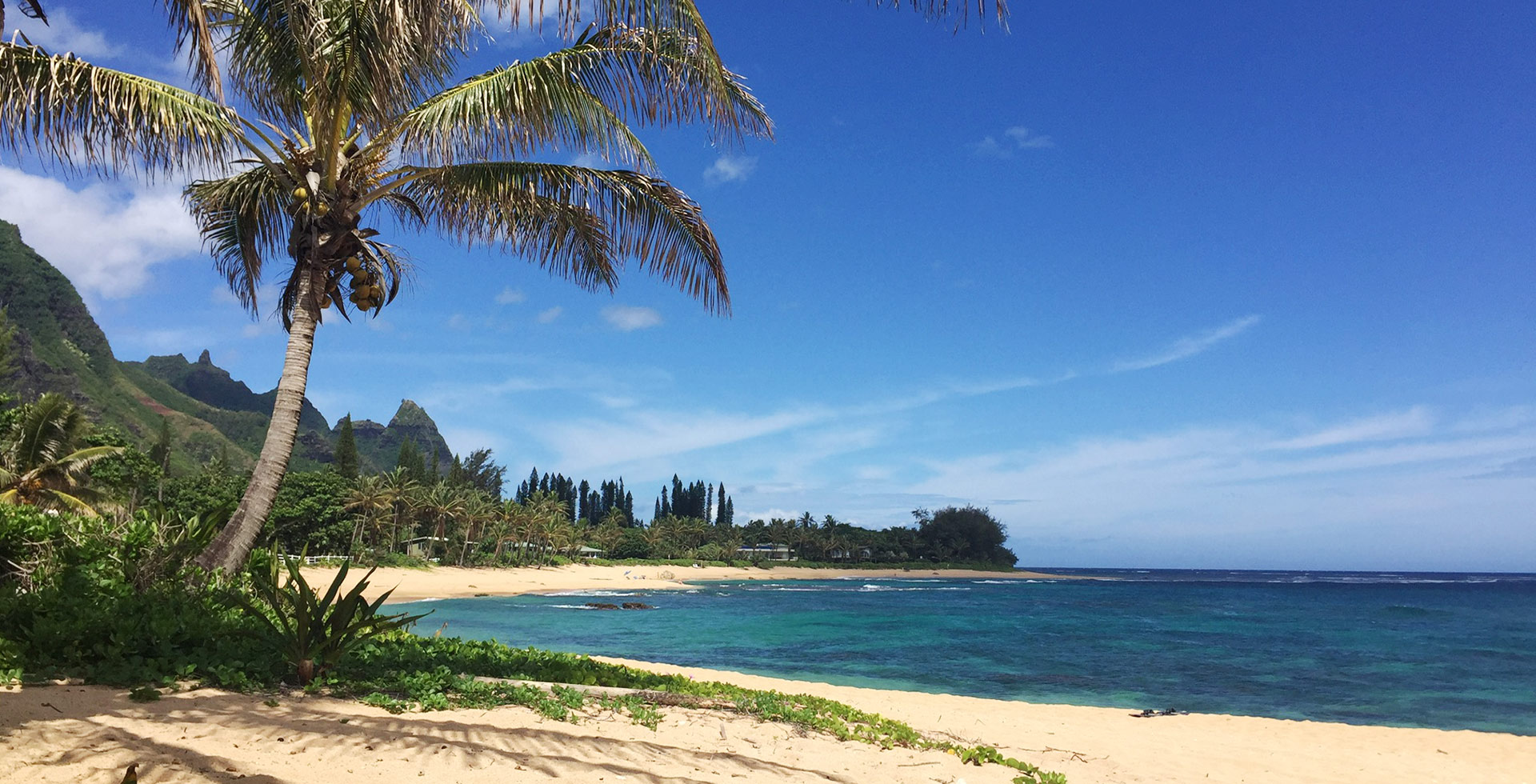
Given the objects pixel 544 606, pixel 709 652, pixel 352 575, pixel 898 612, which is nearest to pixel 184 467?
pixel 352 575

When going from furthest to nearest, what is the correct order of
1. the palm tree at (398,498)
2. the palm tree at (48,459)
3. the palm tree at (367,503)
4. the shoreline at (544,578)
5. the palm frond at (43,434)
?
1. the palm tree at (398,498)
2. the palm tree at (367,503)
3. the shoreline at (544,578)
4. the palm frond at (43,434)
5. the palm tree at (48,459)

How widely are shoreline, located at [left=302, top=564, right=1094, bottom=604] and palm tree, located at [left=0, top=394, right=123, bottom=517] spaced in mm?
9114

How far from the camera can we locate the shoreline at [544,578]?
41938 millimetres

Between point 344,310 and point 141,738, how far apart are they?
5.06 metres

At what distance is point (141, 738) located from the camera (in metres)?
4.10

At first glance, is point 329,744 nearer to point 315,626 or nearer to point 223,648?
point 315,626

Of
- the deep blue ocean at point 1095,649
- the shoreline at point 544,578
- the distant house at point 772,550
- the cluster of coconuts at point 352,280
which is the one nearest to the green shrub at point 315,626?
the cluster of coconuts at point 352,280

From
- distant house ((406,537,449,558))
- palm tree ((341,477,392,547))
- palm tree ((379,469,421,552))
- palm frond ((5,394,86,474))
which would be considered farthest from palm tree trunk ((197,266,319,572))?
→ distant house ((406,537,449,558))

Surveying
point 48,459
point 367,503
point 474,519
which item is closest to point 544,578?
point 474,519

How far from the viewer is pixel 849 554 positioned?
113250mm

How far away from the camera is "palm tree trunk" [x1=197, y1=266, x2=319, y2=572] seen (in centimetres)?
737

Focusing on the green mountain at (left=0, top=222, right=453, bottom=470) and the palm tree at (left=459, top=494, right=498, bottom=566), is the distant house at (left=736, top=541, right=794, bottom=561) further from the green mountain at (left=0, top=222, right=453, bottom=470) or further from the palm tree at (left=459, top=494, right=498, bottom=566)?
the green mountain at (left=0, top=222, right=453, bottom=470)

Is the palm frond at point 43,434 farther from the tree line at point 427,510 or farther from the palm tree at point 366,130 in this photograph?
the palm tree at point 366,130

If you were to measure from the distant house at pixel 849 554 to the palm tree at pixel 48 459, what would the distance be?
94436 millimetres
